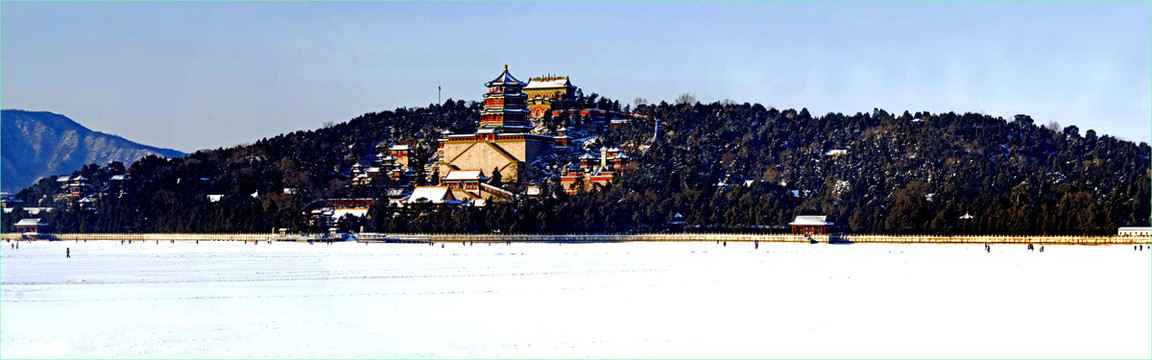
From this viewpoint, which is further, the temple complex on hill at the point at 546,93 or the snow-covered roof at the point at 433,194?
the temple complex on hill at the point at 546,93

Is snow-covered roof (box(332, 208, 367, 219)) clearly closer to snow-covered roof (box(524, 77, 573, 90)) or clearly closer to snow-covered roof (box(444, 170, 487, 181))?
snow-covered roof (box(444, 170, 487, 181))

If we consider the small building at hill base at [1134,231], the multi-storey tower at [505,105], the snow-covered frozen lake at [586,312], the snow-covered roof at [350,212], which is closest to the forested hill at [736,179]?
the small building at hill base at [1134,231]

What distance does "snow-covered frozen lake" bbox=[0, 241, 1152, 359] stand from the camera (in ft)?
84.7

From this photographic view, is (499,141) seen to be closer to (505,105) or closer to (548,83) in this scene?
(505,105)

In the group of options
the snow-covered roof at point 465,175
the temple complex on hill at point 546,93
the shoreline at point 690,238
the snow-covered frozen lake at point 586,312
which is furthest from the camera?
the temple complex on hill at point 546,93

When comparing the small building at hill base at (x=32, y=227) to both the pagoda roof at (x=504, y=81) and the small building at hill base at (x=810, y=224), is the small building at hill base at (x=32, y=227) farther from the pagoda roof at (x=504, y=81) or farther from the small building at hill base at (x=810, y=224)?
the small building at hill base at (x=810, y=224)

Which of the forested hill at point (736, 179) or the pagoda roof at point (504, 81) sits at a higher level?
the pagoda roof at point (504, 81)

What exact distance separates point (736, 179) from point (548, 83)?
112 feet

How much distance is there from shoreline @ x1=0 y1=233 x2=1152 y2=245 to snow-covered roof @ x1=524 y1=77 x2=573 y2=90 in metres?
49.8

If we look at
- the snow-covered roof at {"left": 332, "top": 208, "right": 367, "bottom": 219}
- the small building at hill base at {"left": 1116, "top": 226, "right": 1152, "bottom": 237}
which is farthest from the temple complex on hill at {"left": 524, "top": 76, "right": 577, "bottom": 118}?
the small building at hill base at {"left": 1116, "top": 226, "right": 1152, "bottom": 237}

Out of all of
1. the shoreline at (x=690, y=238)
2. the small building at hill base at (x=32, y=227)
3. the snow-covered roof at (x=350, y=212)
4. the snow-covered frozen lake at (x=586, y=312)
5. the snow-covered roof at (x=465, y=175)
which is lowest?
the snow-covered frozen lake at (x=586, y=312)

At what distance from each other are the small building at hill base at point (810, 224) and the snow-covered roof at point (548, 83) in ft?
193

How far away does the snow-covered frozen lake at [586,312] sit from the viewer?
25.8 m

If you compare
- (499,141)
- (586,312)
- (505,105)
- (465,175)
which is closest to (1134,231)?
(586,312)
